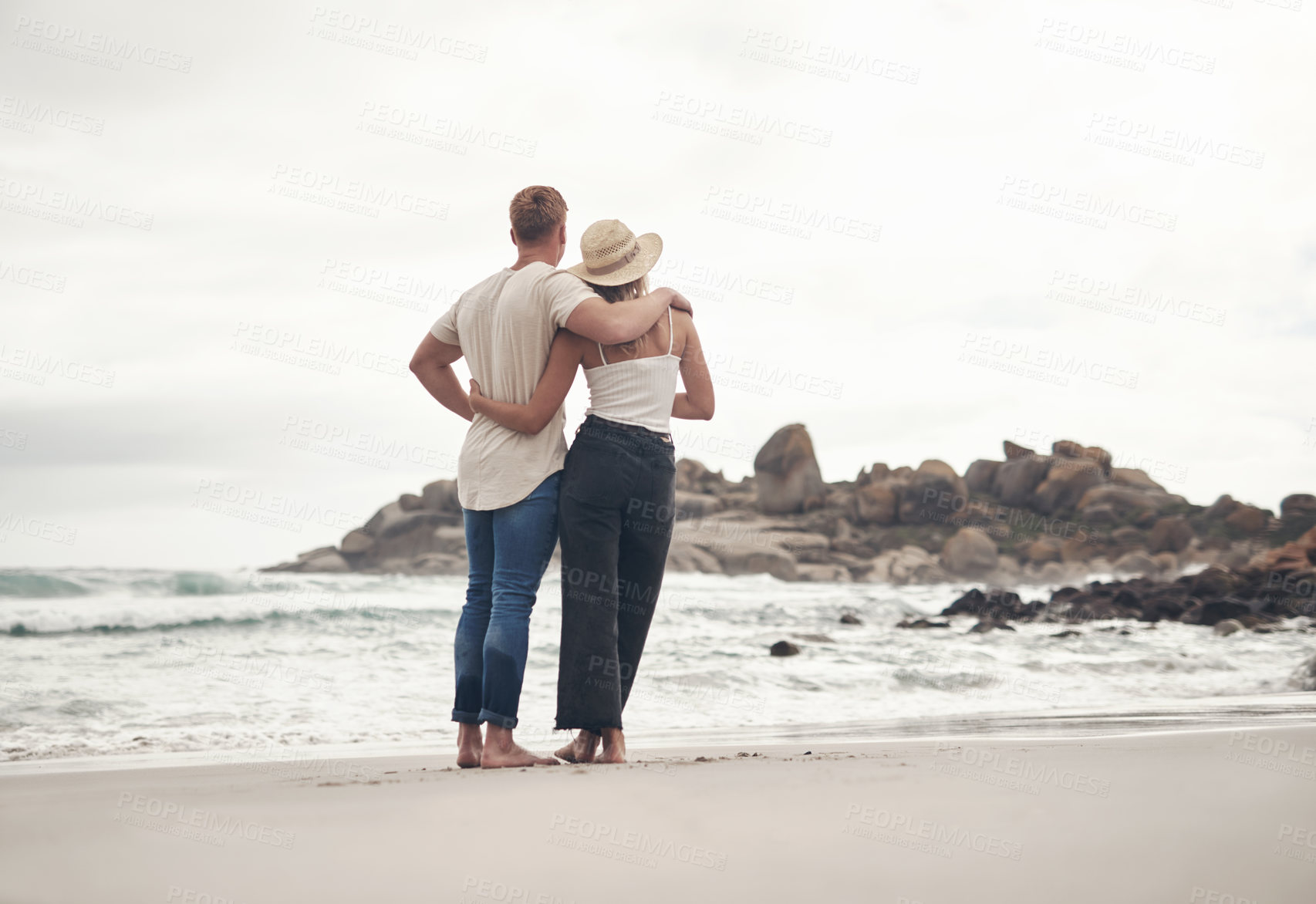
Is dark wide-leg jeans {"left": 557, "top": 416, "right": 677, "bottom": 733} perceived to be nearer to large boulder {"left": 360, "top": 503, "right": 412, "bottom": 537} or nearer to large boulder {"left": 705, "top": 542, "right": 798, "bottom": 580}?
large boulder {"left": 705, "top": 542, "right": 798, "bottom": 580}

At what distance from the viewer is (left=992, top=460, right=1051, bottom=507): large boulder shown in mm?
37938

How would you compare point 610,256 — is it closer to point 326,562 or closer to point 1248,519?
point 326,562

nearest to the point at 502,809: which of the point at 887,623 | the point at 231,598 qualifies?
the point at 231,598

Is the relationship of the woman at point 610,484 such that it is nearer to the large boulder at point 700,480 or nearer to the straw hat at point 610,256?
the straw hat at point 610,256

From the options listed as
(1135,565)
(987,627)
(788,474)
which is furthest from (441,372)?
(788,474)

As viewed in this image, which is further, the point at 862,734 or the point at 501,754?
the point at 862,734

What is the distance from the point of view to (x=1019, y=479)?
125ft

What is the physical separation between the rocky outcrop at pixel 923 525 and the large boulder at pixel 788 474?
0.14 feet

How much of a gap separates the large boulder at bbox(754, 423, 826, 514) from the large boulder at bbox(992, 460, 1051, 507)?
25.1 ft

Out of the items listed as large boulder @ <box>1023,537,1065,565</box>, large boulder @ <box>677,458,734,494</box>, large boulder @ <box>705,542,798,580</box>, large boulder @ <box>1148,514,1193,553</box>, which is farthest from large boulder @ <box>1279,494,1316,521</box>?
large boulder @ <box>677,458,734,494</box>

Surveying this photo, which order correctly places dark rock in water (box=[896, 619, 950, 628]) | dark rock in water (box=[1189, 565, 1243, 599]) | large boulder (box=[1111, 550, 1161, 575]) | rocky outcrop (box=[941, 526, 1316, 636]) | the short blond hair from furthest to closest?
large boulder (box=[1111, 550, 1161, 575]) < dark rock in water (box=[1189, 565, 1243, 599]) < dark rock in water (box=[896, 619, 950, 628]) < rocky outcrop (box=[941, 526, 1316, 636]) < the short blond hair

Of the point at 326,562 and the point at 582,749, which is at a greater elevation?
the point at 582,749

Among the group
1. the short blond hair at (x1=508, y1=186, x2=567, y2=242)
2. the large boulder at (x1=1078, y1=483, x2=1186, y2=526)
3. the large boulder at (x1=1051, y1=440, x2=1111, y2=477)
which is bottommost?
the short blond hair at (x1=508, y1=186, x2=567, y2=242)

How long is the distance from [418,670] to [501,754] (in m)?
5.17
